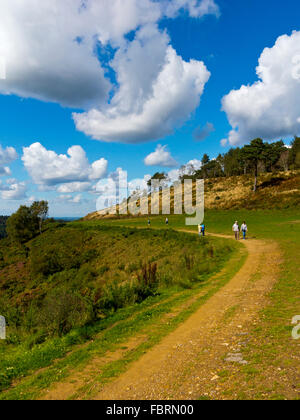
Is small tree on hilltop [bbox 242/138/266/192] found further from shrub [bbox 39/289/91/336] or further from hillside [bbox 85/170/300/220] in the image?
shrub [bbox 39/289/91/336]

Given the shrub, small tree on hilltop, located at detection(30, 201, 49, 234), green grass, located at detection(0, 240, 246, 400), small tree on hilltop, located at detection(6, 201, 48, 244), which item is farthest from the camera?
small tree on hilltop, located at detection(30, 201, 49, 234)

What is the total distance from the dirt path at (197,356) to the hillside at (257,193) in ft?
175

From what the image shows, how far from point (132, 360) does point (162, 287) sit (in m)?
8.04

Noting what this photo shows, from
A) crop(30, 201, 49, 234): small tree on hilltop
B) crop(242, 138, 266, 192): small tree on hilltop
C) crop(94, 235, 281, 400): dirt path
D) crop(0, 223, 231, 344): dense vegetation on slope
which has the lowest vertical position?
crop(0, 223, 231, 344): dense vegetation on slope

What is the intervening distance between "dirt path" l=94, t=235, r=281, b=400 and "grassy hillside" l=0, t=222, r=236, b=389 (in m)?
2.74

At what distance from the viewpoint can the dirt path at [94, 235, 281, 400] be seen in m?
4.80

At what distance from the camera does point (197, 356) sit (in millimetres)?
5996

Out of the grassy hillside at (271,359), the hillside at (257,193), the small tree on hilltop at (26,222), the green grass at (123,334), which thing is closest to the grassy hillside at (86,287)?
the green grass at (123,334)

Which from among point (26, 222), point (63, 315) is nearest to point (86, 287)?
point (63, 315)

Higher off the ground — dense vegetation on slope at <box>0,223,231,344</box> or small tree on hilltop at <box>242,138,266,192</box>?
small tree on hilltop at <box>242,138,266,192</box>

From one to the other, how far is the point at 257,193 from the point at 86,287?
63301 millimetres

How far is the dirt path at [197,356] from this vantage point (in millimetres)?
4804

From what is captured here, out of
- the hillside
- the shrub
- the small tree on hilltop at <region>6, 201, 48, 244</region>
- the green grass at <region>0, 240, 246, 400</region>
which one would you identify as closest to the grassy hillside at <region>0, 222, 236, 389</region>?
the shrub
